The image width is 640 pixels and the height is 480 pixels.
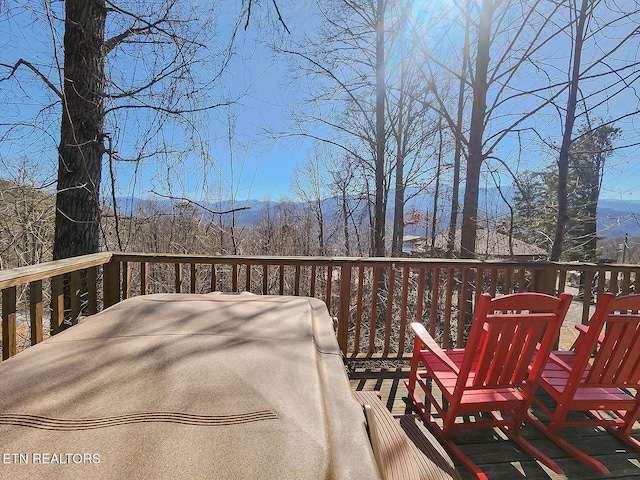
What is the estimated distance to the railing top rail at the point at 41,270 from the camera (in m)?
1.76

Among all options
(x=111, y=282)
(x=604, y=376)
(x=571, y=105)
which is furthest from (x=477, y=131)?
(x=111, y=282)

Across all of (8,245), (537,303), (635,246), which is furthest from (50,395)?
(635,246)

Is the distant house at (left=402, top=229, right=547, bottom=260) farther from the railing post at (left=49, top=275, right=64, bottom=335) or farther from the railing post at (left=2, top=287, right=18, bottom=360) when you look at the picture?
the railing post at (left=2, top=287, right=18, bottom=360)

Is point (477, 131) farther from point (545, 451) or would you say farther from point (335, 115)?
point (545, 451)

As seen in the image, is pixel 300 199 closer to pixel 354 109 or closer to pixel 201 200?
pixel 354 109

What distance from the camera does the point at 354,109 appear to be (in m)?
7.29

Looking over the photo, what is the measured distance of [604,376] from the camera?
72.9 inches

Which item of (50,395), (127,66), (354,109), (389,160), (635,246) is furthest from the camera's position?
(389,160)

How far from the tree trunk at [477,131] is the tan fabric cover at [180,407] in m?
4.62

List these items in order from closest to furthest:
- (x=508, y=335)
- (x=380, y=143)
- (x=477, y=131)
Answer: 1. (x=508, y=335)
2. (x=477, y=131)
3. (x=380, y=143)

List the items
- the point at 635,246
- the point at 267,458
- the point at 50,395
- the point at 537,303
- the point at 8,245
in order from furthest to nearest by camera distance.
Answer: the point at 635,246 < the point at 8,245 < the point at 537,303 < the point at 50,395 < the point at 267,458

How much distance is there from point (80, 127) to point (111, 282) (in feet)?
5.97

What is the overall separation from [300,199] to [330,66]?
3.10 meters

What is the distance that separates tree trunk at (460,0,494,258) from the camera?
475 centimetres
